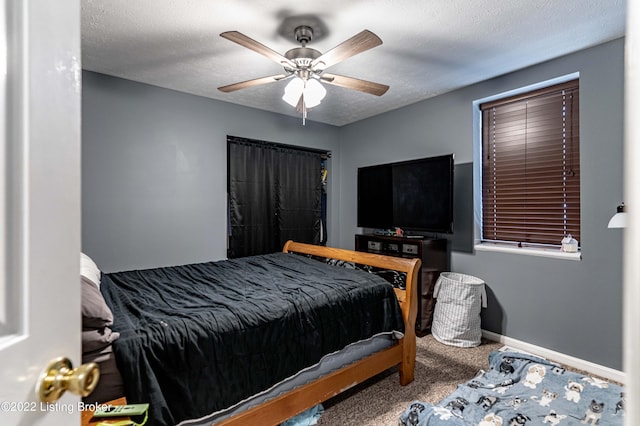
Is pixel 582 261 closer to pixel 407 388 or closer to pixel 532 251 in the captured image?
pixel 532 251

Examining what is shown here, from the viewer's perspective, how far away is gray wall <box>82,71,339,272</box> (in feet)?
9.65

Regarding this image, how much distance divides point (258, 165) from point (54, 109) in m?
3.37

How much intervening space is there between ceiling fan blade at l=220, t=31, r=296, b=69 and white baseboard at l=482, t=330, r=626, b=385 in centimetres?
301

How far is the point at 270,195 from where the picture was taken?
13.1 feet

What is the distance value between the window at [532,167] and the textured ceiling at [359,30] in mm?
381

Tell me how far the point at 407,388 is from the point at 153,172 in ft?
9.96

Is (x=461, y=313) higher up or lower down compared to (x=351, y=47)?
lower down

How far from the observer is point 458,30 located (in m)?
2.20

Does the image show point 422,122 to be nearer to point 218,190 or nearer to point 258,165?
point 258,165

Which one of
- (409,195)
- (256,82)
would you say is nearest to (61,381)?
(256,82)

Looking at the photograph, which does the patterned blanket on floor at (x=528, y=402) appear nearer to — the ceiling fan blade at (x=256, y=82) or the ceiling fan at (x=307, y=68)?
the ceiling fan at (x=307, y=68)

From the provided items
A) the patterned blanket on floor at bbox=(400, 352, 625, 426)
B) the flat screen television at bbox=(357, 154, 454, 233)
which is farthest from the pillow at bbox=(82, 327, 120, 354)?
the flat screen television at bbox=(357, 154, 454, 233)

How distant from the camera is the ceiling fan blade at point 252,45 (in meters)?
1.73

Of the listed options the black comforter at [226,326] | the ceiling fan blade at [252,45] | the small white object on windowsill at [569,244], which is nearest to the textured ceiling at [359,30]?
the ceiling fan blade at [252,45]
